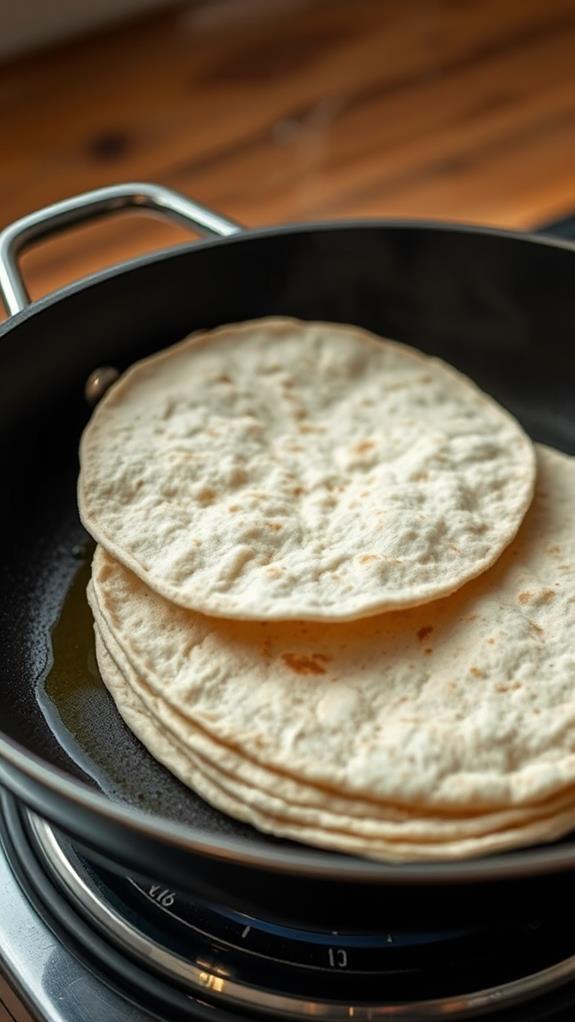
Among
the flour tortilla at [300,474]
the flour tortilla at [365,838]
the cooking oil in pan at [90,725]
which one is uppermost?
the flour tortilla at [300,474]

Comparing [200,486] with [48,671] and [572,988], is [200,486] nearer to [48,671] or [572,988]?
[48,671]

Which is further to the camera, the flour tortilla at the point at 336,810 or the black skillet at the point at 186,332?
the black skillet at the point at 186,332

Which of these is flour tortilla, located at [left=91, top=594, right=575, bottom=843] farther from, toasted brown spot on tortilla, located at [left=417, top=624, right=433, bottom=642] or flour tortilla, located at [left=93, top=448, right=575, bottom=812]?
toasted brown spot on tortilla, located at [left=417, top=624, right=433, bottom=642]

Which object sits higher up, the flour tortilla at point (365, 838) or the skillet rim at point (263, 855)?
the skillet rim at point (263, 855)

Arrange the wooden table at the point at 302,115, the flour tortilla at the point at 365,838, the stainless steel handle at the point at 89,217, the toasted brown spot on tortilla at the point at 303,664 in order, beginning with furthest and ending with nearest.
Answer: the wooden table at the point at 302,115, the stainless steel handle at the point at 89,217, the toasted brown spot on tortilla at the point at 303,664, the flour tortilla at the point at 365,838

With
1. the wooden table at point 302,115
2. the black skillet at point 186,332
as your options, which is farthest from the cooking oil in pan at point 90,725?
the wooden table at point 302,115

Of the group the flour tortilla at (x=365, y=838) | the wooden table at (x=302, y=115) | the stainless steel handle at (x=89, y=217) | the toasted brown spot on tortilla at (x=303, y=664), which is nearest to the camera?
the flour tortilla at (x=365, y=838)

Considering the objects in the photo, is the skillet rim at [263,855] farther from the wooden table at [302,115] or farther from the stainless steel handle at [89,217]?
the wooden table at [302,115]

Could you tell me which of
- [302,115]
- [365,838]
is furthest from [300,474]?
[302,115]
